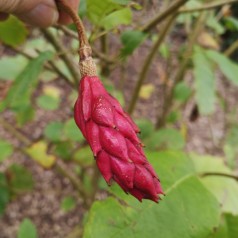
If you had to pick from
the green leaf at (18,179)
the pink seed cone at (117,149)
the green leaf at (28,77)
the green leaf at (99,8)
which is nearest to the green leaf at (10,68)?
the green leaf at (18,179)

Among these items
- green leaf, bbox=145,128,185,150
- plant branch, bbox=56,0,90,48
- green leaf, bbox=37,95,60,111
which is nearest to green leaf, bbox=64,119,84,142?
green leaf, bbox=145,128,185,150

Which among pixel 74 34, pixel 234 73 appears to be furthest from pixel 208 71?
pixel 74 34

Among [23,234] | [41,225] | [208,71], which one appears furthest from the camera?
[41,225]

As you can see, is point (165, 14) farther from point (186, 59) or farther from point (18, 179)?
point (18, 179)

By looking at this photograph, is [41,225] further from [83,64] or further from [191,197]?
[83,64]

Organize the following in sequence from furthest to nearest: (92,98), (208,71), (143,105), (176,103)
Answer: (143,105) < (176,103) < (208,71) < (92,98)

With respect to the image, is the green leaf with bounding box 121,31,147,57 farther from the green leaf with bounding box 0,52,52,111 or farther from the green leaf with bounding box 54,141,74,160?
the green leaf with bounding box 54,141,74,160
